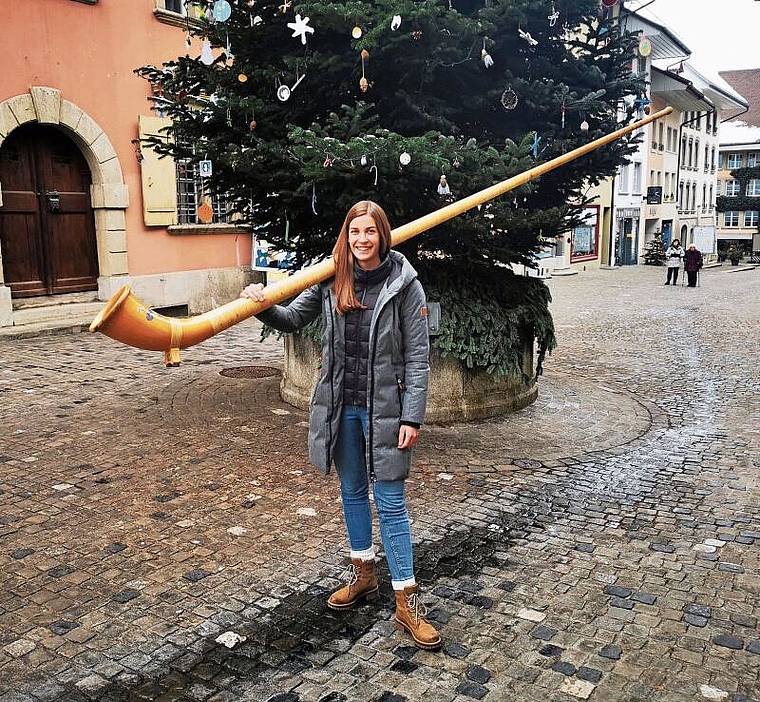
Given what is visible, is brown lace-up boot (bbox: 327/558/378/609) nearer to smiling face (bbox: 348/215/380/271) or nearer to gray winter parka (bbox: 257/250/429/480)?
gray winter parka (bbox: 257/250/429/480)

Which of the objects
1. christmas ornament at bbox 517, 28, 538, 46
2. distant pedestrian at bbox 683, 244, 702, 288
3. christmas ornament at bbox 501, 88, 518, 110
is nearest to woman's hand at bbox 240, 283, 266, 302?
christmas ornament at bbox 501, 88, 518, 110

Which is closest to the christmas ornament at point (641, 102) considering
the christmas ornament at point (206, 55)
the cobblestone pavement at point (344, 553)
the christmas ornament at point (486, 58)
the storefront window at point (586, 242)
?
the christmas ornament at point (486, 58)

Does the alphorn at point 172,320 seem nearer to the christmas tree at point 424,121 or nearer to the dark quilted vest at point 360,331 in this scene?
the dark quilted vest at point 360,331

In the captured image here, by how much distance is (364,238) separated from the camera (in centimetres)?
378

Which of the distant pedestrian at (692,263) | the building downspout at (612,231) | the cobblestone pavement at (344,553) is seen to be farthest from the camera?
the building downspout at (612,231)

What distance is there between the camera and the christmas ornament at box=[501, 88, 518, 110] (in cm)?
696

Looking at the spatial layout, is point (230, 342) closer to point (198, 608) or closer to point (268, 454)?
point (268, 454)

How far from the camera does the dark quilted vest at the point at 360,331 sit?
12.7 ft

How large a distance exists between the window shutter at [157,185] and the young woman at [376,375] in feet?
35.9

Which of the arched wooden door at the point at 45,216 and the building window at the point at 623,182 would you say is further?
the building window at the point at 623,182

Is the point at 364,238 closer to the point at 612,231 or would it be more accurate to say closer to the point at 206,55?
the point at 206,55

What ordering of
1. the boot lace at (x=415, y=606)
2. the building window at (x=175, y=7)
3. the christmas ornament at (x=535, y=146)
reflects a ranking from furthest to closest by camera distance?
the building window at (x=175, y=7)
the christmas ornament at (x=535, y=146)
the boot lace at (x=415, y=606)

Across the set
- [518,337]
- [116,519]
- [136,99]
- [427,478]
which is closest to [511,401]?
[518,337]

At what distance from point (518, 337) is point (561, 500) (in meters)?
2.35
